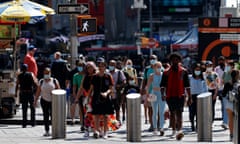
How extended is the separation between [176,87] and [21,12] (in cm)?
800

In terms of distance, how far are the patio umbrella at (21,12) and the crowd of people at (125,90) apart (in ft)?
6.87

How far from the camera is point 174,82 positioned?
1833cm

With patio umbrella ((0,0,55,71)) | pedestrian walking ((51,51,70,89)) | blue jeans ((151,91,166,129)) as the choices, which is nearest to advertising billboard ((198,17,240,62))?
patio umbrella ((0,0,55,71))

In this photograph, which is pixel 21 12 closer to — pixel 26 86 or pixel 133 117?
pixel 26 86

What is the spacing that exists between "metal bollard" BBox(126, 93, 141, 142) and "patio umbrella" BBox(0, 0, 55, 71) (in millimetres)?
8142

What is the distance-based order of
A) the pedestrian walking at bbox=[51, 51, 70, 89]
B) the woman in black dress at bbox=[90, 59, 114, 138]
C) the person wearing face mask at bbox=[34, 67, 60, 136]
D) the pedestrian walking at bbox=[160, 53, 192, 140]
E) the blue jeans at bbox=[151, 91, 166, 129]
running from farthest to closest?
the pedestrian walking at bbox=[51, 51, 70, 89] < the person wearing face mask at bbox=[34, 67, 60, 136] < the blue jeans at bbox=[151, 91, 166, 129] < the pedestrian walking at bbox=[160, 53, 192, 140] < the woman in black dress at bbox=[90, 59, 114, 138]

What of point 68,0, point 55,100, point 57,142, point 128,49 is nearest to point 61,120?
A: point 55,100

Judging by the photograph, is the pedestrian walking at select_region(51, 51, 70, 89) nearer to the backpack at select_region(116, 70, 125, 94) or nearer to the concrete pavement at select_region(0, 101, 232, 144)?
the concrete pavement at select_region(0, 101, 232, 144)

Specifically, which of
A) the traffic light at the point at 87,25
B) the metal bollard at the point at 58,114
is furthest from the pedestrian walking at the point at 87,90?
the traffic light at the point at 87,25

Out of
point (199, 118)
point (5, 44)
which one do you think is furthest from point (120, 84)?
point (5, 44)

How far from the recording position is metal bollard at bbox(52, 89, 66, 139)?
1809 cm

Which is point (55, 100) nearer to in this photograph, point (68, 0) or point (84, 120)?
point (84, 120)

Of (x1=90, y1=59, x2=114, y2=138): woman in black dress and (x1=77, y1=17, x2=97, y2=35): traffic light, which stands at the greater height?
(x1=77, y1=17, x2=97, y2=35): traffic light

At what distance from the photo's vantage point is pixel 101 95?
18047mm
